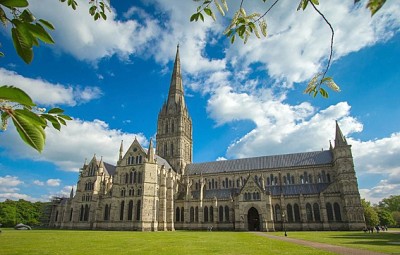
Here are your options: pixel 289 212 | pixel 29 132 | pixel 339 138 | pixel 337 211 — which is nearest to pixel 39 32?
pixel 29 132

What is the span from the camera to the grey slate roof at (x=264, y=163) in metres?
58.5

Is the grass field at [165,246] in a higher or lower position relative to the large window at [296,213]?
lower

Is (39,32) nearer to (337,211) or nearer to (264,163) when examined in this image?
(337,211)

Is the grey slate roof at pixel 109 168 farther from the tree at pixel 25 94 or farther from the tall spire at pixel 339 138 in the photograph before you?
the tree at pixel 25 94

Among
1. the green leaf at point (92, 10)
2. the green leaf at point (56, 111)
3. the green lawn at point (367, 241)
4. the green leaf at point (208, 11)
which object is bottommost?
the green lawn at point (367, 241)

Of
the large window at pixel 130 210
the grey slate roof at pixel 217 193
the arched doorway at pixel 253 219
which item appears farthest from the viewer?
the grey slate roof at pixel 217 193

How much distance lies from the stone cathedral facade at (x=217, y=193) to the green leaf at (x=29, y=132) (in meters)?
51.0

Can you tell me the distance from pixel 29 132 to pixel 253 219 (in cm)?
5617

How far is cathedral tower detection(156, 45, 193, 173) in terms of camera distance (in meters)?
69.4

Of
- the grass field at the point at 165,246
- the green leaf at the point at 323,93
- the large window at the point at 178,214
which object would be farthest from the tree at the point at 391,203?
the green leaf at the point at 323,93

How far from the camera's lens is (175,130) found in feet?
235

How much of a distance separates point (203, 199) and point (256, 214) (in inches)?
447

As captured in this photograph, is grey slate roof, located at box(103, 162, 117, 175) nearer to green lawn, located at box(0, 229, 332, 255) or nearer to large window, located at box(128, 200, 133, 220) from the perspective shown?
large window, located at box(128, 200, 133, 220)

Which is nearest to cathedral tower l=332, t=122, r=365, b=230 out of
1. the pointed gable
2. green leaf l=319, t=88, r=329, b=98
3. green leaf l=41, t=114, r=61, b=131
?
the pointed gable
